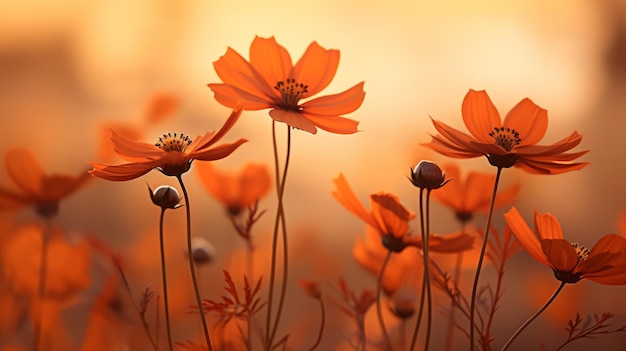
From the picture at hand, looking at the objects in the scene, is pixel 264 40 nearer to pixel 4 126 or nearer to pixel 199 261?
pixel 199 261

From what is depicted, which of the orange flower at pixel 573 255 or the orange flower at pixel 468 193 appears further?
the orange flower at pixel 468 193

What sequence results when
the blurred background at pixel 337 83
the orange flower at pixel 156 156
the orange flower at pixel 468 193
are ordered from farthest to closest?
the blurred background at pixel 337 83 < the orange flower at pixel 468 193 < the orange flower at pixel 156 156

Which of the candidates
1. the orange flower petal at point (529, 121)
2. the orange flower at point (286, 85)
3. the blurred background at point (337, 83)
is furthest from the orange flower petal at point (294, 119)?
the blurred background at point (337, 83)

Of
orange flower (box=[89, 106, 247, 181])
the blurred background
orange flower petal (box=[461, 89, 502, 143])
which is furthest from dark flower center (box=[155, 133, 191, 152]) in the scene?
the blurred background

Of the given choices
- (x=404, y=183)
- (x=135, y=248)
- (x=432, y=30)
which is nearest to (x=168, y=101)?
(x=135, y=248)

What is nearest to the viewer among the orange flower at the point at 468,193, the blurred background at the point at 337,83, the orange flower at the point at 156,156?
the orange flower at the point at 156,156

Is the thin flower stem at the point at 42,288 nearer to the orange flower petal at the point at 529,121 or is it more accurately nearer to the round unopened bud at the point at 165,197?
the round unopened bud at the point at 165,197
